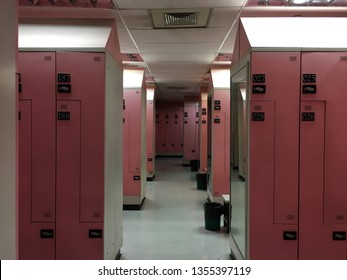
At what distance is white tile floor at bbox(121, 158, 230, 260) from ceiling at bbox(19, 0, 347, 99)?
3.14 m

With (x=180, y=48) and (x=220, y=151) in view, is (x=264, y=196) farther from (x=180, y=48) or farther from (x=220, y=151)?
(x=220, y=151)

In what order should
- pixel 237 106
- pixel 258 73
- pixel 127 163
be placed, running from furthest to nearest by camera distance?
pixel 127 163, pixel 237 106, pixel 258 73

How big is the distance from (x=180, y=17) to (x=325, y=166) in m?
2.51

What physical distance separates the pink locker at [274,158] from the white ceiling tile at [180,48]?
2443 mm

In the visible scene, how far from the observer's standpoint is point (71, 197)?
3.59 meters

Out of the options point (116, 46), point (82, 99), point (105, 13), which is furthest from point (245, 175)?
point (105, 13)

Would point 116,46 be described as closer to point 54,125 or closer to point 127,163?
point 54,125

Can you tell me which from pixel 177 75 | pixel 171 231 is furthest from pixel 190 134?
pixel 171 231

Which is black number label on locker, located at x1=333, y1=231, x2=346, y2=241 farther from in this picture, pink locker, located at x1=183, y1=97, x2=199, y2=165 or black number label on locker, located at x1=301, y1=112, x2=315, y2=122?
pink locker, located at x1=183, y1=97, x2=199, y2=165

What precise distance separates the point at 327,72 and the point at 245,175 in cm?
136

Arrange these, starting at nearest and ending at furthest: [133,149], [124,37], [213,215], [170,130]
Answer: [124,37] < [213,215] < [133,149] < [170,130]

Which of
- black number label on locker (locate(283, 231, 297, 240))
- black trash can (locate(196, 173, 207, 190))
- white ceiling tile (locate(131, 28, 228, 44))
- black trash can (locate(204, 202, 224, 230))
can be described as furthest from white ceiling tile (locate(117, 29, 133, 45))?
black trash can (locate(196, 173, 207, 190))

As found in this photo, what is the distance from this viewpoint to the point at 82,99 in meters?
3.56

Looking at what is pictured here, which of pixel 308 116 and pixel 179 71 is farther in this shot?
pixel 179 71
